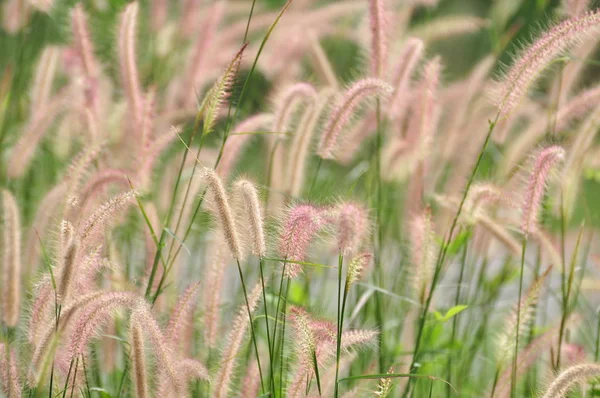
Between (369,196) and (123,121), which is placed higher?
(123,121)

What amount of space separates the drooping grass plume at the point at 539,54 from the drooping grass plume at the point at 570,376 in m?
0.42

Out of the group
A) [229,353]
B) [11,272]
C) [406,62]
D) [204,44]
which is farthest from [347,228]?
[204,44]

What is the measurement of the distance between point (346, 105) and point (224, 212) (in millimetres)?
333

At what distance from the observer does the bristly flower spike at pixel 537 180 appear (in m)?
1.32

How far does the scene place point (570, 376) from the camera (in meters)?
1.14

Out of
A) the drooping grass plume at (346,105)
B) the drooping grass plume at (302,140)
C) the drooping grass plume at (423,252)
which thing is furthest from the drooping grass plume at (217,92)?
the drooping grass plume at (423,252)

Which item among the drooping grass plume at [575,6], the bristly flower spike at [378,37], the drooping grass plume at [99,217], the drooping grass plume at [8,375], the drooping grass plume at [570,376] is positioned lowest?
the drooping grass plume at [570,376]

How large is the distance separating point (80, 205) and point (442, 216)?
3.66 ft

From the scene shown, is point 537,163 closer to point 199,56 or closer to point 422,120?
point 422,120

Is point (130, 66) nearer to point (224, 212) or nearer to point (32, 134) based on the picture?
point (32, 134)

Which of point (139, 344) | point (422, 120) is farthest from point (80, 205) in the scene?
point (422, 120)

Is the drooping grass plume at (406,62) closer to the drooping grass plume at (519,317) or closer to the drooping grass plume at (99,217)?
the drooping grass plume at (519,317)

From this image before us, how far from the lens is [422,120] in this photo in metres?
1.81

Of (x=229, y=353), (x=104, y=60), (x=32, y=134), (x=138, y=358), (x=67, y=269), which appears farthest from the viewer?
(x=104, y=60)
